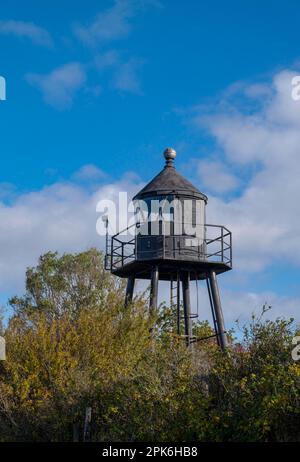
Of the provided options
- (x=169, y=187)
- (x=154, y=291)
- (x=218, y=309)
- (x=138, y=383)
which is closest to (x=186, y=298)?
(x=218, y=309)

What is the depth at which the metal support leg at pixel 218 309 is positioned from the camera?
93.4ft

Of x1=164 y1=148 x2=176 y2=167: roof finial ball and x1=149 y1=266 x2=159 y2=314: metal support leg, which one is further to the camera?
x1=164 y1=148 x2=176 y2=167: roof finial ball

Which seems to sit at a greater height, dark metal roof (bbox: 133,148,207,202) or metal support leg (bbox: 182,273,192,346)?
dark metal roof (bbox: 133,148,207,202)

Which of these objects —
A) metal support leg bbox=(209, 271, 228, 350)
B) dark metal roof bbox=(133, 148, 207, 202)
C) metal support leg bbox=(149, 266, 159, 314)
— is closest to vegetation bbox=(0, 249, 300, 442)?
metal support leg bbox=(149, 266, 159, 314)

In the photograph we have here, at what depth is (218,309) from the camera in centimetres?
2881

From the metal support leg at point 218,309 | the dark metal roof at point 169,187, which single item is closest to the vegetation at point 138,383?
the metal support leg at point 218,309

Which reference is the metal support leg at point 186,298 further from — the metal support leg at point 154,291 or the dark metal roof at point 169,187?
the dark metal roof at point 169,187

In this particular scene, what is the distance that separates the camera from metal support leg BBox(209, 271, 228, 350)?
2847cm

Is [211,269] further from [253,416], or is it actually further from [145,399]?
[253,416]

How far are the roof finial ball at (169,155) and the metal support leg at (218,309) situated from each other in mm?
4526

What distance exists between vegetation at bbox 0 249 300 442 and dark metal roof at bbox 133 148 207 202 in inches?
160

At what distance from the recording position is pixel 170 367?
1966 cm

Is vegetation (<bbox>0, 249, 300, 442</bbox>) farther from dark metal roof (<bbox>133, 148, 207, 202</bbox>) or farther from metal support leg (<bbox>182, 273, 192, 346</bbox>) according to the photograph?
dark metal roof (<bbox>133, 148, 207, 202</bbox>)
